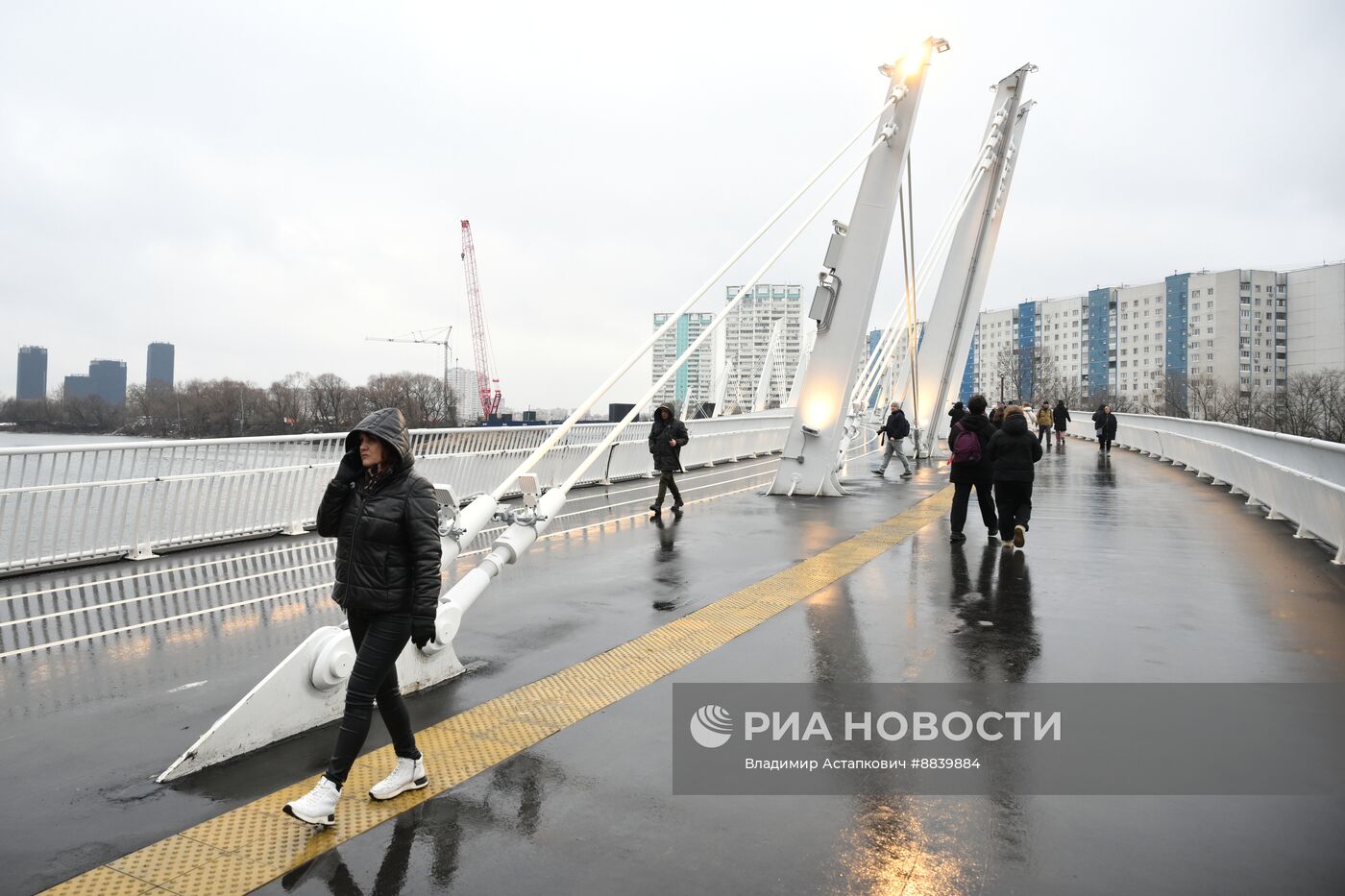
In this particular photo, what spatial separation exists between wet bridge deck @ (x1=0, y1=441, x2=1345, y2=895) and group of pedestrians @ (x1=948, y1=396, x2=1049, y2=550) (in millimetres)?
460

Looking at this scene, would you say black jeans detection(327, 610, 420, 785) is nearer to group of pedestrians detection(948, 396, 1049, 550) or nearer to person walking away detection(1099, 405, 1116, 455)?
group of pedestrians detection(948, 396, 1049, 550)

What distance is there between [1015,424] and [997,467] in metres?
0.57

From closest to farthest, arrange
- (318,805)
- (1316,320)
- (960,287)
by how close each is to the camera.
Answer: (318,805) → (960,287) → (1316,320)

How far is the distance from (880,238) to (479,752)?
13105 millimetres

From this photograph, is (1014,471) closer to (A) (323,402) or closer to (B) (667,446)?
(B) (667,446)

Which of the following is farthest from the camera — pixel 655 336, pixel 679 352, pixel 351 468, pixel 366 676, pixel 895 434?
pixel 679 352

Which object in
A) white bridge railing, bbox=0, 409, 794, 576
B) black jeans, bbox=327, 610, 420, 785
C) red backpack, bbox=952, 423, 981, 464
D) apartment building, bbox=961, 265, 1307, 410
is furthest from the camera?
apartment building, bbox=961, 265, 1307, 410

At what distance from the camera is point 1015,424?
1084 centimetres

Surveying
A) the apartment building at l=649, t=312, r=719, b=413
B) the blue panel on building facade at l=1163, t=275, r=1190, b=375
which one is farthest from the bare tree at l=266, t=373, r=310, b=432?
the blue panel on building facade at l=1163, t=275, r=1190, b=375

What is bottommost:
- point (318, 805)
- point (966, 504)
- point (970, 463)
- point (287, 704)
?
point (318, 805)

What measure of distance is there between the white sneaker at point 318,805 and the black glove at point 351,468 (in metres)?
1.31

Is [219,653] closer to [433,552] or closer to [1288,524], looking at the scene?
[433,552]

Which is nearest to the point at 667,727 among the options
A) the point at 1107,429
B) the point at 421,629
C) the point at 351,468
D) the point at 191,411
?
the point at 421,629

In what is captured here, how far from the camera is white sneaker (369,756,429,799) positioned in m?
4.09
